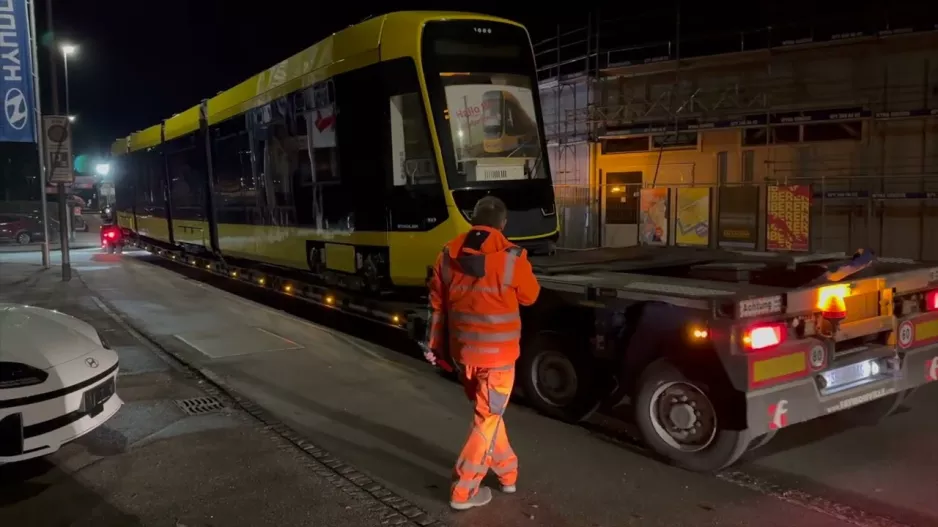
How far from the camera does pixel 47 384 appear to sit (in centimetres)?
497

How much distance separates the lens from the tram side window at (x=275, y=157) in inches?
419

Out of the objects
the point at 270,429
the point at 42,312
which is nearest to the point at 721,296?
the point at 270,429

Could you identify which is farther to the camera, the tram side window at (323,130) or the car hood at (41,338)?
the tram side window at (323,130)

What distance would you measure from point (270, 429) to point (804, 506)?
393 cm

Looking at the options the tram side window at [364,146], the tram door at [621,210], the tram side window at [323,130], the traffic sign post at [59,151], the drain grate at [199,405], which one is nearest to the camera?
the drain grate at [199,405]

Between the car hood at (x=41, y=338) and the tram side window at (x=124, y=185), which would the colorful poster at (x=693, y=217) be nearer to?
the car hood at (x=41, y=338)

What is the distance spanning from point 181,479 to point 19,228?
35.0 metres

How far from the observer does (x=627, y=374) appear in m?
5.59

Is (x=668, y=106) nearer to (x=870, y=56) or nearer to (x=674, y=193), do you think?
(x=674, y=193)

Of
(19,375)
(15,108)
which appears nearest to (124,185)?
(15,108)

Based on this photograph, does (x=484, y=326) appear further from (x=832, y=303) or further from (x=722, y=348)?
(x=832, y=303)

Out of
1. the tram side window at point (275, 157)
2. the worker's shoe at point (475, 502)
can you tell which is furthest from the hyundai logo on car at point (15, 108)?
the worker's shoe at point (475, 502)

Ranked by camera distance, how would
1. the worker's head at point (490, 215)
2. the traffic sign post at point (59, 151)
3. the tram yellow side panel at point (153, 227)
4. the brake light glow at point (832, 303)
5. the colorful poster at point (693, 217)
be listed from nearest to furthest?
the worker's head at point (490, 215) → the brake light glow at point (832, 303) → the colorful poster at point (693, 217) → the traffic sign post at point (59, 151) → the tram yellow side panel at point (153, 227)

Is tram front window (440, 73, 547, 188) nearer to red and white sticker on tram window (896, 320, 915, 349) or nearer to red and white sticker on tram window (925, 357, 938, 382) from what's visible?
red and white sticker on tram window (896, 320, 915, 349)
